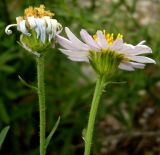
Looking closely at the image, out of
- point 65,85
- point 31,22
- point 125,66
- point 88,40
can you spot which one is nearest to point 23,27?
point 31,22

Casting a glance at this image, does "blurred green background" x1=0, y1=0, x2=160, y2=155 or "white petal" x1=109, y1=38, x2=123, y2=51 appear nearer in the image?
"white petal" x1=109, y1=38, x2=123, y2=51

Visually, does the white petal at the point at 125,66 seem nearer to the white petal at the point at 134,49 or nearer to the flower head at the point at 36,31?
the white petal at the point at 134,49

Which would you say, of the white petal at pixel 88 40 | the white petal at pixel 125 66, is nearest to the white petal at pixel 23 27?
the white petal at pixel 88 40

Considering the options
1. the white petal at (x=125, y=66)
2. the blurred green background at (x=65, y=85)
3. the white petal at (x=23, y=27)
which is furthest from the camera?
Answer: the blurred green background at (x=65, y=85)

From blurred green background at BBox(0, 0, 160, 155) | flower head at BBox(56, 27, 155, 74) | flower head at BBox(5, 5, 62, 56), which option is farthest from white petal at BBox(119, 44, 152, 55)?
blurred green background at BBox(0, 0, 160, 155)

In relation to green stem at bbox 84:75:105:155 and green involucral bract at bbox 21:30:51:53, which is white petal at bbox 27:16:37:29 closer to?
green involucral bract at bbox 21:30:51:53

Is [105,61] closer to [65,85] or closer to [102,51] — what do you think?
[102,51]
